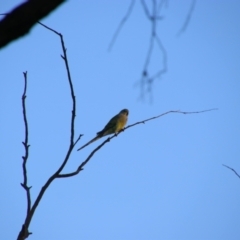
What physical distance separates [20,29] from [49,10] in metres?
0.11

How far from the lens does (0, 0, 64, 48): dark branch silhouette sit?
3.49 feet

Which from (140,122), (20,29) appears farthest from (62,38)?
(140,122)

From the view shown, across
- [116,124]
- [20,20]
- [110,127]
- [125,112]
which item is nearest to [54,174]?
[20,20]

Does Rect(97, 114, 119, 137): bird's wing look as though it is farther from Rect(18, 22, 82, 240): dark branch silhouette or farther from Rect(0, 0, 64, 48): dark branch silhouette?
Rect(0, 0, 64, 48): dark branch silhouette

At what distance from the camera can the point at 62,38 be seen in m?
2.37

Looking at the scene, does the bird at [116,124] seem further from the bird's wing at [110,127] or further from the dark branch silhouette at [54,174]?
the dark branch silhouette at [54,174]

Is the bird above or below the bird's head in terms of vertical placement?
below

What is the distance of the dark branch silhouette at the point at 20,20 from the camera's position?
106 centimetres

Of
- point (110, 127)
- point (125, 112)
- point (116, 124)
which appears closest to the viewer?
point (110, 127)

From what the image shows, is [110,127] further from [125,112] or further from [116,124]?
[125,112]

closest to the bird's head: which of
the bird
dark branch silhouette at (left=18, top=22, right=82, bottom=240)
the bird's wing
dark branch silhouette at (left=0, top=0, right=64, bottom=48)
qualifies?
the bird

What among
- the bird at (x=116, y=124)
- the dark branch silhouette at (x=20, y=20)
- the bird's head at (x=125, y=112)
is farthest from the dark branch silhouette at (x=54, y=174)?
the bird's head at (x=125, y=112)

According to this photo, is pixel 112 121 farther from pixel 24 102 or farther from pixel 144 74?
pixel 144 74

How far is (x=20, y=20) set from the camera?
1064mm
